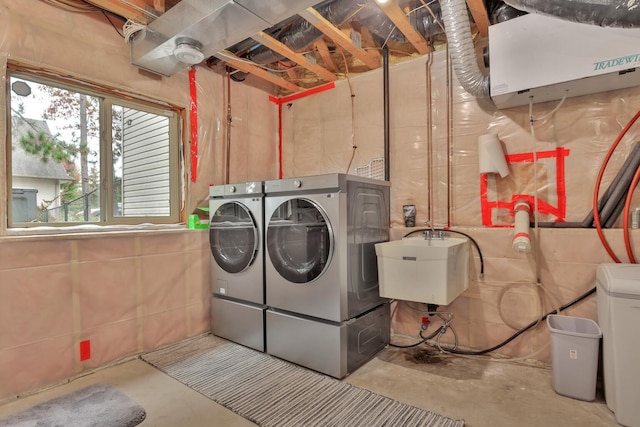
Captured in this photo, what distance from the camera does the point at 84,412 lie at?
5.83 feet

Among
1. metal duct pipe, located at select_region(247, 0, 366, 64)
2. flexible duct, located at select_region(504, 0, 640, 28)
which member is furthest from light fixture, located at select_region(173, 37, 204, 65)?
flexible duct, located at select_region(504, 0, 640, 28)

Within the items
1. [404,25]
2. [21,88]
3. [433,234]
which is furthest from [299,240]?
[21,88]

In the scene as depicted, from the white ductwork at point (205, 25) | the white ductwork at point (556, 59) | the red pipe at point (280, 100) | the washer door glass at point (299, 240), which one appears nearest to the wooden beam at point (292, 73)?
the red pipe at point (280, 100)

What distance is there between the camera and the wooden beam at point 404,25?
2113mm

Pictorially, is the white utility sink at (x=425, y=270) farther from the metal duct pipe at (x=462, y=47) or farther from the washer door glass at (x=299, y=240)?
the metal duct pipe at (x=462, y=47)

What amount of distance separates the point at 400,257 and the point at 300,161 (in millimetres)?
1863

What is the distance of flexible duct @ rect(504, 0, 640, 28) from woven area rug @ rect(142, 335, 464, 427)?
209 cm

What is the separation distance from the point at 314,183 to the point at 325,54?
150 centimetres

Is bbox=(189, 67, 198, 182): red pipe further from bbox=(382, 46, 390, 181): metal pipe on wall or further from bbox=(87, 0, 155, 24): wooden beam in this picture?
bbox=(382, 46, 390, 181): metal pipe on wall

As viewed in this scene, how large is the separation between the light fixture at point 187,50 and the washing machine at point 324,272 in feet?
3.52

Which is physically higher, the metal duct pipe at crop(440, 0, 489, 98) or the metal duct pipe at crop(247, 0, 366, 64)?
the metal duct pipe at crop(247, 0, 366, 64)

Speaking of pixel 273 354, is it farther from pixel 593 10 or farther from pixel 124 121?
pixel 593 10

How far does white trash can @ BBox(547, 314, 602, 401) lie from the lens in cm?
181

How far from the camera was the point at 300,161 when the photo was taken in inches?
142
